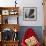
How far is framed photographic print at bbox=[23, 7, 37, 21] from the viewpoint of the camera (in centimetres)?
578

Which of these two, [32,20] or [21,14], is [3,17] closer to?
[21,14]

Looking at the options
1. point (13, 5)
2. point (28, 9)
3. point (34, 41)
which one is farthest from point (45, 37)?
point (13, 5)

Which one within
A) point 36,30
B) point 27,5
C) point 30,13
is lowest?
point 36,30

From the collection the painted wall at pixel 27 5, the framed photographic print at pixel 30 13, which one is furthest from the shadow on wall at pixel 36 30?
the framed photographic print at pixel 30 13

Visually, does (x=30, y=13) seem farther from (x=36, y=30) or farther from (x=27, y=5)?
(x=36, y=30)

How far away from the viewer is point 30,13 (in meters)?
5.81

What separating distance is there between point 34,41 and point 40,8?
132 cm

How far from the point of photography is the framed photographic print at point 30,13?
578 cm

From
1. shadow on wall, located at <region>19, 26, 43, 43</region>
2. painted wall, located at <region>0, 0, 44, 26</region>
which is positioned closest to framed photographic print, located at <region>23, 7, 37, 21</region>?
painted wall, located at <region>0, 0, 44, 26</region>

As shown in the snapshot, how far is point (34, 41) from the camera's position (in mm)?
5246

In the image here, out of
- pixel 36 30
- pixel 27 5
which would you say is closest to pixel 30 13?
pixel 27 5

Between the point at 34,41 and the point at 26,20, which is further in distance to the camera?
the point at 26,20

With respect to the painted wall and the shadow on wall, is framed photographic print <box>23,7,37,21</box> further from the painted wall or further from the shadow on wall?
the shadow on wall

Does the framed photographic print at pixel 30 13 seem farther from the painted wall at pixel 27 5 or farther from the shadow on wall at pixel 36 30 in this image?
the shadow on wall at pixel 36 30
